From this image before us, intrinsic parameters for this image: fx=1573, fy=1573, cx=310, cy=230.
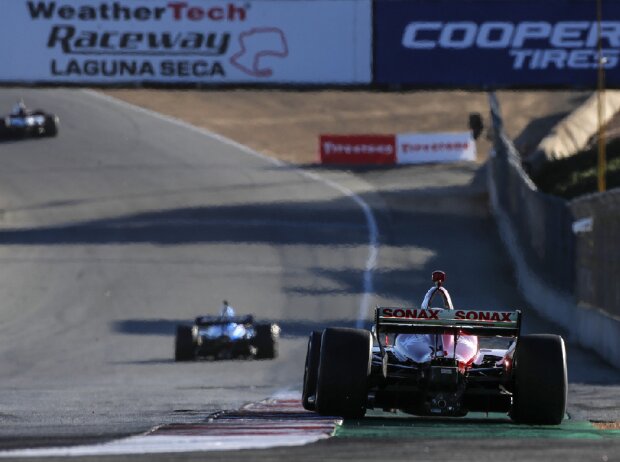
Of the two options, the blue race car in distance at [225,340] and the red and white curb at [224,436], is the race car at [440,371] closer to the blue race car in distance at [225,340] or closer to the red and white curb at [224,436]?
the red and white curb at [224,436]

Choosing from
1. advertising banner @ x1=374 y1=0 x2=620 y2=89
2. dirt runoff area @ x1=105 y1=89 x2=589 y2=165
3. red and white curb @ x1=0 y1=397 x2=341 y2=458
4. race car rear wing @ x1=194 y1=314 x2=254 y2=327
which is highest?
dirt runoff area @ x1=105 y1=89 x2=589 y2=165

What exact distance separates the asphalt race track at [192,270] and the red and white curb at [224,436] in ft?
0.99

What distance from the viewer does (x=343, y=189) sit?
156 feet

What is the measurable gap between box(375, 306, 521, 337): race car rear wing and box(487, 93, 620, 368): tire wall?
970 centimetres

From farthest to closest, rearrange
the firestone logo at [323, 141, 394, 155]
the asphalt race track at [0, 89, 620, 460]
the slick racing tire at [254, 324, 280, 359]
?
the firestone logo at [323, 141, 394, 155]
the slick racing tire at [254, 324, 280, 359]
the asphalt race track at [0, 89, 620, 460]

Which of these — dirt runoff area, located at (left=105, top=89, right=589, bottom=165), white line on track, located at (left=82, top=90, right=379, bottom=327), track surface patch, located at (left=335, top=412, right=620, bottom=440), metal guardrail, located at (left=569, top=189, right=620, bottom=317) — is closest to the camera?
track surface patch, located at (left=335, top=412, right=620, bottom=440)

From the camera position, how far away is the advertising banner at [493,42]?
30656 mm

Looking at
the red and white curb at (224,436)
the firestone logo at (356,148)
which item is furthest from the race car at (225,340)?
the firestone logo at (356,148)

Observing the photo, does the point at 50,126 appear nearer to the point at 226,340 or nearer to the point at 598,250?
the point at 226,340

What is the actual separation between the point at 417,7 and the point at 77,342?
30.7ft

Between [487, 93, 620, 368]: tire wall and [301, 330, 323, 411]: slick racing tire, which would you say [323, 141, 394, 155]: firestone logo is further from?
[301, 330, 323, 411]: slick racing tire

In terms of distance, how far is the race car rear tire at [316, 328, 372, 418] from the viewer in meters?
10.7

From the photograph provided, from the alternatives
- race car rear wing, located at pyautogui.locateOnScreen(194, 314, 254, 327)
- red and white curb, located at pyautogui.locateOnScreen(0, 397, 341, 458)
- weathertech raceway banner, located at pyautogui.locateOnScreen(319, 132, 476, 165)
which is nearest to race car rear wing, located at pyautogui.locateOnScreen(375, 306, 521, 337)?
red and white curb, located at pyautogui.locateOnScreen(0, 397, 341, 458)

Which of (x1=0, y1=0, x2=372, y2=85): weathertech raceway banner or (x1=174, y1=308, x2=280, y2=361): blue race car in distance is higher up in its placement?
(x1=0, y1=0, x2=372, y2=85): weathertech raceway banner
